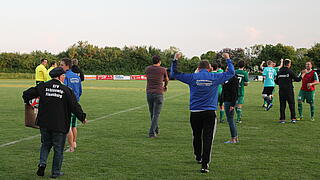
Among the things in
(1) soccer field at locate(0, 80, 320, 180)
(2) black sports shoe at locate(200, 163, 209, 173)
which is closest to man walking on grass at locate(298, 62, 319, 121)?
(1) soccer field at locate(0, 80, 320, 180)

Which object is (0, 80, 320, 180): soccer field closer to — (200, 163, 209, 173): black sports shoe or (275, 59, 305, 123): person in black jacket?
(200, 163, 209, 173): black sports shoe

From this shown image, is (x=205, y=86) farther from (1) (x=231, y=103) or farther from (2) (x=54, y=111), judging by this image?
(1) (x=231, y=103)

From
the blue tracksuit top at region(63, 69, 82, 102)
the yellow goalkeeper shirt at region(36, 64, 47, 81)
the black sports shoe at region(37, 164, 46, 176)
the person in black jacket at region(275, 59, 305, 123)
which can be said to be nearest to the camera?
the black sports shoe at region(37, 164, 46, 176)

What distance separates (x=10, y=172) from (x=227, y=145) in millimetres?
4490

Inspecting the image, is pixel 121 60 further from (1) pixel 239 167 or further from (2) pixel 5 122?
(1) pixel 239 167

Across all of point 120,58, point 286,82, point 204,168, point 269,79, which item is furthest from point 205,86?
point 120,58

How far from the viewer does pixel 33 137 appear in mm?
9500

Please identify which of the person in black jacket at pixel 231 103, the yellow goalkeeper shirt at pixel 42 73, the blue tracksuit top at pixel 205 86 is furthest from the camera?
the yellow goalkeeper shirt at pixel 42 73

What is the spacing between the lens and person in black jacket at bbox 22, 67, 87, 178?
5832 millimetres

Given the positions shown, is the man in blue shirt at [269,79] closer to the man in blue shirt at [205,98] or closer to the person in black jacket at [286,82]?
the person in black jacket at [286,82]

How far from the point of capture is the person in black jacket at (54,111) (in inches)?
230

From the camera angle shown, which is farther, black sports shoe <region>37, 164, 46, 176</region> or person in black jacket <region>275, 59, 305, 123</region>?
person in black jacket <region>275, 59, 305, 123</region>

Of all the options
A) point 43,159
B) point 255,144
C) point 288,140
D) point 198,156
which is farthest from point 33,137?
point 288,140

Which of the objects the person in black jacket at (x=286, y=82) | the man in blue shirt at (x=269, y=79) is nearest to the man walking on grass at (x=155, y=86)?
the person in black jacket at (x=286, y=82)
